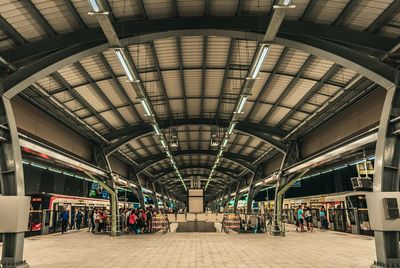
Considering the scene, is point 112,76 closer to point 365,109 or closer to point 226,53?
point 226,53

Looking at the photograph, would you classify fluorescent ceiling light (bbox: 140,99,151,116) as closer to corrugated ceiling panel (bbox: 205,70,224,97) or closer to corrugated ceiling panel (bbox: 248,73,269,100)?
corrugated ceiling panel (bbox: 205,70,224,97)

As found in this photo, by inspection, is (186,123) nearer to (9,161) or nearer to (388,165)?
(9,161)

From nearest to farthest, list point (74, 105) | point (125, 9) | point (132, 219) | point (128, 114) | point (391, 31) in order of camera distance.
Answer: point (391, 31) < point (125, 9) < point (74, 105) < point (128, 114) < point (132, 219)

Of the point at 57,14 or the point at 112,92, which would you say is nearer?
the point at 57,14

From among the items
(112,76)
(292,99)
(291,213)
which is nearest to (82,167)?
(112,76)

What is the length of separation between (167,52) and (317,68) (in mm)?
6545

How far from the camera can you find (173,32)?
35.7 ft

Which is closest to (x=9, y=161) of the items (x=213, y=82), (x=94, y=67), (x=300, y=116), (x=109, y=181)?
(x=94, y=67)

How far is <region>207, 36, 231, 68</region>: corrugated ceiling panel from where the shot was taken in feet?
41.1

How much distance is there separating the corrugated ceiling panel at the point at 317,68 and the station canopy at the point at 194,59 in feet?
0.25

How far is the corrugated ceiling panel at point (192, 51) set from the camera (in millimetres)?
12555

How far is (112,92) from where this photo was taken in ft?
52.7

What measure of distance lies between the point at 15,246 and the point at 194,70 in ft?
33.2

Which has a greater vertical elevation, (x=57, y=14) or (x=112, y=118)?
(x=57, y=14)
